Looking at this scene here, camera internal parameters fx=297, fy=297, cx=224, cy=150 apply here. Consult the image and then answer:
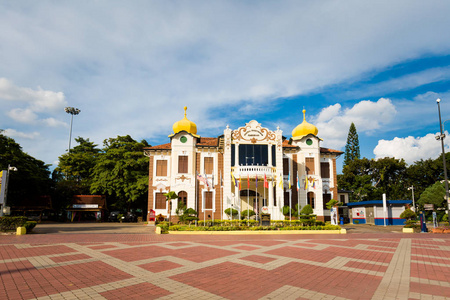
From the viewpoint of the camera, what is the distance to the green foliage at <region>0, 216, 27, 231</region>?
19.9 m

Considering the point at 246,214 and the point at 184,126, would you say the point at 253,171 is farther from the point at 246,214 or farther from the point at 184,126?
the point at 184,126

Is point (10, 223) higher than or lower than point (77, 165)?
lower

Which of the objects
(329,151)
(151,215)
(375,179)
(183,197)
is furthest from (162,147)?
(375,179)

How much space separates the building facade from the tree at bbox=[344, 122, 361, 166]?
36.4 metres

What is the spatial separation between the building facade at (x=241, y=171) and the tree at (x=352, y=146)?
119 ft

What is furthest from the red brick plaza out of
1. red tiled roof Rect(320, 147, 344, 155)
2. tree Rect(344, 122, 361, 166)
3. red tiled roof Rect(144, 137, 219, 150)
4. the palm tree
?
tree Rect(344, 122, 361, 166)

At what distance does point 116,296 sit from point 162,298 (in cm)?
99

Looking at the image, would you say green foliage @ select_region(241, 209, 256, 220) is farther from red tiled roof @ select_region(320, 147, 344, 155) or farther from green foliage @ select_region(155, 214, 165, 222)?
red tiled roof @ select_region(320, 147, 344, 155)

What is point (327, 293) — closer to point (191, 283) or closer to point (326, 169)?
point (191, 283)

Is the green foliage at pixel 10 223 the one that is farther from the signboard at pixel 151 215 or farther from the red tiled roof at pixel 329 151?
the red tiled roof at pixel 329 151

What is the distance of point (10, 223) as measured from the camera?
789 inches

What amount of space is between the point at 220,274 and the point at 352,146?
67.7 metres

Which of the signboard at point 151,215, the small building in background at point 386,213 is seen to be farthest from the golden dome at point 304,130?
A: the signboard at point 151,215

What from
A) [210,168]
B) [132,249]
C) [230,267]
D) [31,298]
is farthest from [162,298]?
[210,168]
